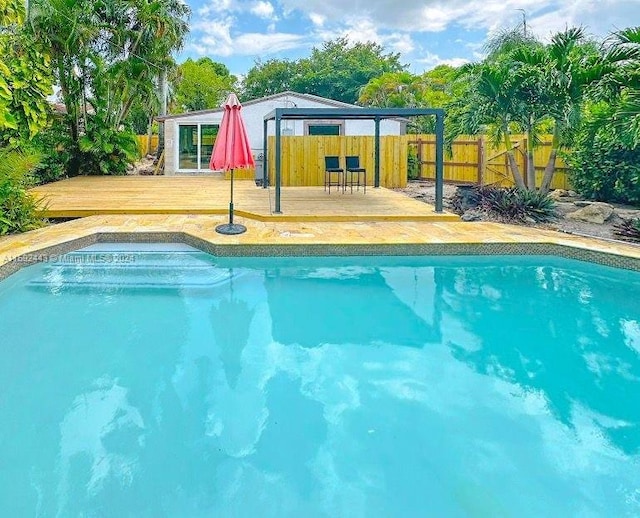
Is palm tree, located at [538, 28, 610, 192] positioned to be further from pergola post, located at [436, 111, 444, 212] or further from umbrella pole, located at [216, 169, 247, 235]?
umbrella pole, located at [216, 169, 247, 235]

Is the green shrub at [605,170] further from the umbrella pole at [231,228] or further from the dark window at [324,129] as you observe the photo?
the dark window at [324,129]

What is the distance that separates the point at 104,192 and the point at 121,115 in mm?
6648

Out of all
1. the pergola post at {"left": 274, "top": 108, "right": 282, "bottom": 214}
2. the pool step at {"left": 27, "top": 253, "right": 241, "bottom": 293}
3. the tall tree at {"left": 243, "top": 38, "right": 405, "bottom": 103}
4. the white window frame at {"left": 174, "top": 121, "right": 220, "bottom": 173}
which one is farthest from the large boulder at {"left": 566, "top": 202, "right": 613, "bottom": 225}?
the tall tree at {"left": 243, "top": 38, "right": 405, "bottom": 103}

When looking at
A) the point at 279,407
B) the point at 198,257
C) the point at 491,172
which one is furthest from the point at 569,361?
the point at 491,172

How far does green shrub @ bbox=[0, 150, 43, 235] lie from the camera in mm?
7320

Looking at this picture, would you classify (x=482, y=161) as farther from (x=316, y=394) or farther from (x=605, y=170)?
(x=316, y=394)

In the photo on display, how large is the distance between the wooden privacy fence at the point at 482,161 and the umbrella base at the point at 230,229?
594cm

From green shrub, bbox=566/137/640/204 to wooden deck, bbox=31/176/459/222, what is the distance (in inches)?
148

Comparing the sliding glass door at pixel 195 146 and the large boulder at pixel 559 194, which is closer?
the large boulder at pixel 559 194

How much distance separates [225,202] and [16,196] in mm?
3726

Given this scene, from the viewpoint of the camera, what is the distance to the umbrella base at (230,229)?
310 inches

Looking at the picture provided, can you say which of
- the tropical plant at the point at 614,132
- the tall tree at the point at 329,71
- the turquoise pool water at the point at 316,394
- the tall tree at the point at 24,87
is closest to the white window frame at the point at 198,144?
the tall tree at the point at 24,87

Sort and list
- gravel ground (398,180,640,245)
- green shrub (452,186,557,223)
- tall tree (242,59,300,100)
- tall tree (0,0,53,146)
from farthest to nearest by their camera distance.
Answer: tall tree (242,59,300,100) → green shrub (452,186,557,223) → gravel ground (398,180,640,245) → tall tree (0,0,53,146)

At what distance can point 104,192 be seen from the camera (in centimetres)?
1241
